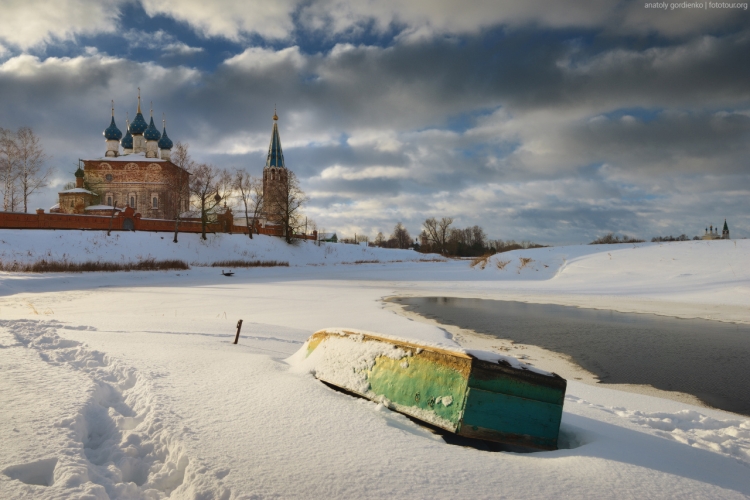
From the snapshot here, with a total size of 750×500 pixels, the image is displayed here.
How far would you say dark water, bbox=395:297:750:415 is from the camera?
225 inches

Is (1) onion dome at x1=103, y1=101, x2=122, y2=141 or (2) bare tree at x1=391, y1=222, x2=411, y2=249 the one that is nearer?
(1) onion dome at x1=103, y1=101, x2=122, y2=141

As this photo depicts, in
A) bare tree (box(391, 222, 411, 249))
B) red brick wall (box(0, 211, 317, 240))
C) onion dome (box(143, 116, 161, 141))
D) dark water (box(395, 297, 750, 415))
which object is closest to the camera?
dark water (box(395, 297, 750, 415))

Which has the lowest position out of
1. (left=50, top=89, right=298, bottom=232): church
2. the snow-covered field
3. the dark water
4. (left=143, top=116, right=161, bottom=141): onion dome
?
the dark water

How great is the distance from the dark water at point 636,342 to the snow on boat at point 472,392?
316 cm

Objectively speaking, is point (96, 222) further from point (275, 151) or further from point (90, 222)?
point (275, 151)

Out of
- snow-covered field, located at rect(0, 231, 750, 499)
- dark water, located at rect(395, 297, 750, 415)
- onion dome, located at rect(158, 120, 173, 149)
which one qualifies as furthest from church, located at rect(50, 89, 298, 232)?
snow-covered field, located at rect(0, 231, 750, 499)

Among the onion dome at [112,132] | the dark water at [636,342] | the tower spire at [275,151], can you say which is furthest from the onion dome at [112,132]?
the dark water at [636,342]

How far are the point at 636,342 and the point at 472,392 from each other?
22.9 ft

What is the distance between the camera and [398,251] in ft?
222

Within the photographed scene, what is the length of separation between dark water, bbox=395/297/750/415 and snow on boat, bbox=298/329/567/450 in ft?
10.4

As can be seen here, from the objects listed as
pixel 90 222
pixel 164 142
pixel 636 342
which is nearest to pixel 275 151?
pixel 164 142

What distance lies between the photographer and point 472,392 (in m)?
2.89

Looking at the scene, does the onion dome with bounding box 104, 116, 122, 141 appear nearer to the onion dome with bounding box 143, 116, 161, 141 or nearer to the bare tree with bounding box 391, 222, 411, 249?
the onion dome with bounding box 143, 116, 161, 141

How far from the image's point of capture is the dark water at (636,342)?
5714 millimetres
